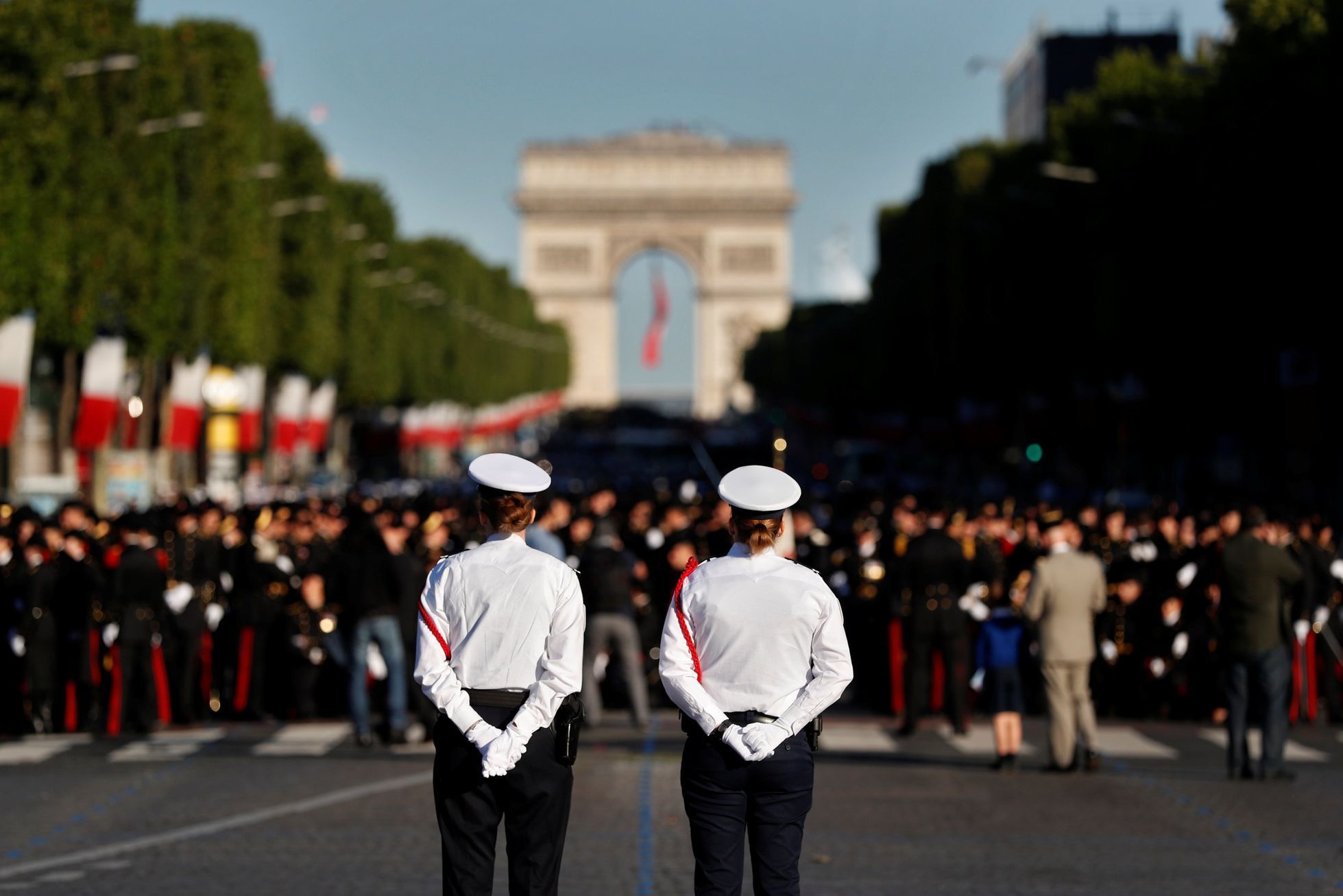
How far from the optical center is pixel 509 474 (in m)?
7.82

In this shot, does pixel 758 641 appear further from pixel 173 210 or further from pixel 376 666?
pixel 173 210

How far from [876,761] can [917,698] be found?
5.14 ft

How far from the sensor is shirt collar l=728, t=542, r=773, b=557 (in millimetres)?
7805

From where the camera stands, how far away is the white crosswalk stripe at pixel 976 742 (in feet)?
55.7

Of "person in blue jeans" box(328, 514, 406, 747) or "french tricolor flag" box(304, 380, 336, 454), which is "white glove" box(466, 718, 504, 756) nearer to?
"person in blue jeans" box(328, 514, 406, 747)

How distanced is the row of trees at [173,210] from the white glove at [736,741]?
24607mm

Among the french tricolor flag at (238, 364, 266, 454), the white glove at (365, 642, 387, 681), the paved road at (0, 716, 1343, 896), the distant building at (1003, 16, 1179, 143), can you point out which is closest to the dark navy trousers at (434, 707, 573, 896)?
the paved road at (0, 716, 1343, 896)

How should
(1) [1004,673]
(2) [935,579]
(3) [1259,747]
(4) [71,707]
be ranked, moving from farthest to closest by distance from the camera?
(4) [71,707] < (3) [1259,747] < (2) [935,579] < (1) [1004,673]

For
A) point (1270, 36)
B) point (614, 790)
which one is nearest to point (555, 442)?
point (1270, 36)

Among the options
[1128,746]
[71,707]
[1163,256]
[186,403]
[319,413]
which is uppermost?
[1163,256]

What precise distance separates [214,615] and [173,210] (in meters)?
22.9

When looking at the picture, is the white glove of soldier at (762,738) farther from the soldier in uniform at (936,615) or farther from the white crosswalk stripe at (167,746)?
the soldier in uniform at (936,615)

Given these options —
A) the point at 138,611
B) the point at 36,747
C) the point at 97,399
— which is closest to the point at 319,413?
the point at 97,399

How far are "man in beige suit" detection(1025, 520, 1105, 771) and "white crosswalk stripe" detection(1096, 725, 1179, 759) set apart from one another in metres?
1.36
